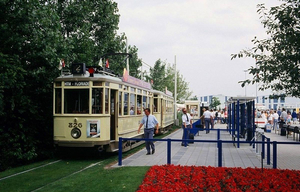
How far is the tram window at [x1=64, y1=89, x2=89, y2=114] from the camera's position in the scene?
12.7m

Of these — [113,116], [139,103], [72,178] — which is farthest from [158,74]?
[72,178]

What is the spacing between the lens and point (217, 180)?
27.4ft

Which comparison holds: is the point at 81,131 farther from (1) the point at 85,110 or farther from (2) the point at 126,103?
(2) the point at 126,103

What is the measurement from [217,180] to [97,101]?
5.76m

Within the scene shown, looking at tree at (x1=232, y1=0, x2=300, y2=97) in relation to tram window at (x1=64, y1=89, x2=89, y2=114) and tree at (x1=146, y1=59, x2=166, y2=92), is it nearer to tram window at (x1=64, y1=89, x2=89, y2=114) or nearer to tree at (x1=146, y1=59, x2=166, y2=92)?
tram window at (x1=64, y1=89, x2=89, y2=114)

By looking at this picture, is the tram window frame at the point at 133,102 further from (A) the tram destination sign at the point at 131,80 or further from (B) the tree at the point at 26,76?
(B) the tree at the point at 26,76

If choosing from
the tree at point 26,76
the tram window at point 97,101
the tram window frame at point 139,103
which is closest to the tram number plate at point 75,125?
the tram window at point 97,101

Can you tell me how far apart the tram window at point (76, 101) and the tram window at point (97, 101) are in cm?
24

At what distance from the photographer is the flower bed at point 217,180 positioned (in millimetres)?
7641

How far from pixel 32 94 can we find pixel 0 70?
3.09 meters

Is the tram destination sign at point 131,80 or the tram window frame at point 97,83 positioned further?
the tram destination sign at point 131,80

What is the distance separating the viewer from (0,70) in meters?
10.9

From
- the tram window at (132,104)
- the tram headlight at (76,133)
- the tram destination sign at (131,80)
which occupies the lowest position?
the tram headlight at (76,133)

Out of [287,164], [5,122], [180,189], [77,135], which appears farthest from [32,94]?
[287,164]
